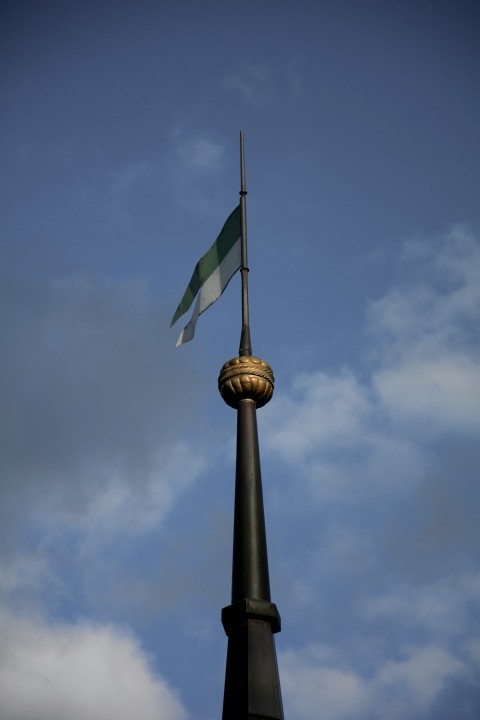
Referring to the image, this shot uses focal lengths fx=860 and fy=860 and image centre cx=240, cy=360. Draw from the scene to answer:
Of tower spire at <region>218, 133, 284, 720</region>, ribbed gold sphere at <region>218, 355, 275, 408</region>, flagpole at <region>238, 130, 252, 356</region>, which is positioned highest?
flagpole at <region>238, 130, 252, 356</region>

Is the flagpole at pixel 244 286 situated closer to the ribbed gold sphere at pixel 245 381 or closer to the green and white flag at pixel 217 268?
the green and white flag at pixel 217 268

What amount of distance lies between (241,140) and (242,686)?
1235cm

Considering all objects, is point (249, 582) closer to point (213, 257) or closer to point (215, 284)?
point (215, 284)

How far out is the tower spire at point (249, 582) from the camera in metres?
8.82

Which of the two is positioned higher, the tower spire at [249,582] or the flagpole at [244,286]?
the flagpole at [244,286]

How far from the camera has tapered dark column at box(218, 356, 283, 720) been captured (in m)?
8.82

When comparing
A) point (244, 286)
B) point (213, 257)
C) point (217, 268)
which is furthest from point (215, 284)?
point (244, 286)

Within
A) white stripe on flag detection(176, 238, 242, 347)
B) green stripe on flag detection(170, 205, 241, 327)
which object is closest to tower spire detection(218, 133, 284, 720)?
white stripe on flag detection(176, 238, 242, 347)

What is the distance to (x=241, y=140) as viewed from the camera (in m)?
18.2

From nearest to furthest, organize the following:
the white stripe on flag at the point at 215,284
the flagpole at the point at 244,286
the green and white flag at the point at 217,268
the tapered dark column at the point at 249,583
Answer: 1. the tapered dark column at the point at 249,583
2. the flagpole at the point at 244,286
3. the white stripe on flag at the point at 215,284
4. the green and white flag at the point at 217,268

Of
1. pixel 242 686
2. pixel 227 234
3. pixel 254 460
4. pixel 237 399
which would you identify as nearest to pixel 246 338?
pixel 237 399

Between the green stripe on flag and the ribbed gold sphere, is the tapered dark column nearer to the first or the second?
the ribbed gold sphere

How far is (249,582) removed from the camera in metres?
9.95

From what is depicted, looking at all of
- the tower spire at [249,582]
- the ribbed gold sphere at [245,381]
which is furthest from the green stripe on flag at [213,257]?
the ribbed gold sphere at [245,381]
